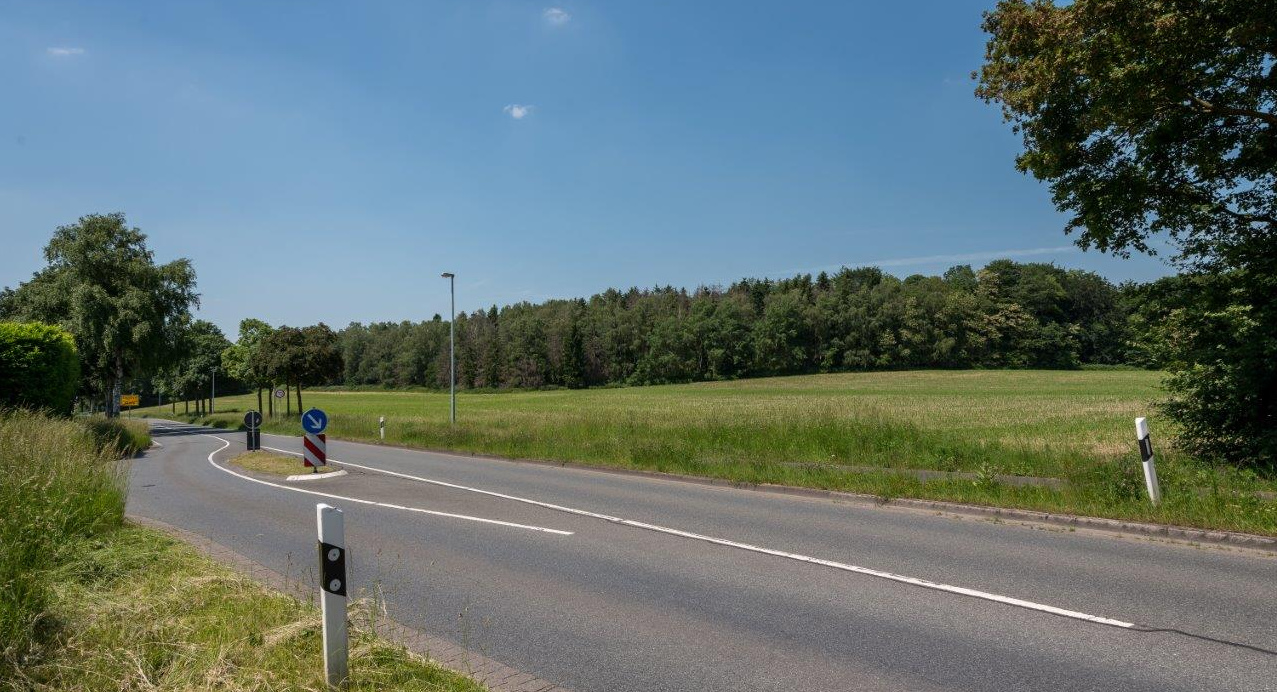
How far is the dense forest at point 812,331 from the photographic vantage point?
92.9 m

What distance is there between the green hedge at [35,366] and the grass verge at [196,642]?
1767 centimetres

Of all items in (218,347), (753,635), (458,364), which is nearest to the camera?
(753,635)

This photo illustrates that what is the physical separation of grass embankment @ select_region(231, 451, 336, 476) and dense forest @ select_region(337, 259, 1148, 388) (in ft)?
266

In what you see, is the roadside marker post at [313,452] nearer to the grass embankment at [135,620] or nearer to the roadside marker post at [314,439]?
the roadside marker post at [314,439]

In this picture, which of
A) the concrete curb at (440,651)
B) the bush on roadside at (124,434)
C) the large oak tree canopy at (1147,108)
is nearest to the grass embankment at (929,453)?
the large oak tree canopy at (1147,108)

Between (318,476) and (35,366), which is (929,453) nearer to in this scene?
(318,476)

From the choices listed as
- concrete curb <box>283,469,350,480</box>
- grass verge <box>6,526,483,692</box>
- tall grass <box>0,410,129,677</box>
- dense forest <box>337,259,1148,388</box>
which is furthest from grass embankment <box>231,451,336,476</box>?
dense forest <box>337,259,1148,388</box>

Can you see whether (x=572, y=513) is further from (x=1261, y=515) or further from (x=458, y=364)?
(x=458, y=364)

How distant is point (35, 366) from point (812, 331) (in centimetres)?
9053

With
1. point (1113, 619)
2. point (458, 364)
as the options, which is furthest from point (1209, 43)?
point (458, 364)

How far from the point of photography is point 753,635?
522cm

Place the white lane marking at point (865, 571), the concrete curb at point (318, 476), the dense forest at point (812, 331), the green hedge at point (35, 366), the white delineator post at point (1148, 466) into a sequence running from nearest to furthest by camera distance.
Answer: the white lane marking at point (865, 571)
the white delineator post at point (1148, 466)
the concrete curb at point (318, 476)
the green hedge at point (35, 366)
the dense forest at point (812, 331)

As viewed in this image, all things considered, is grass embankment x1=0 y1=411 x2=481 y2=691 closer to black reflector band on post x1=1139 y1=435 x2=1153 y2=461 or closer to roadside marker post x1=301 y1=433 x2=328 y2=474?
black reflector band on post x1=1139 y1=435 x2=1153 y2=461

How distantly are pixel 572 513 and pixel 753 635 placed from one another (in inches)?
223
